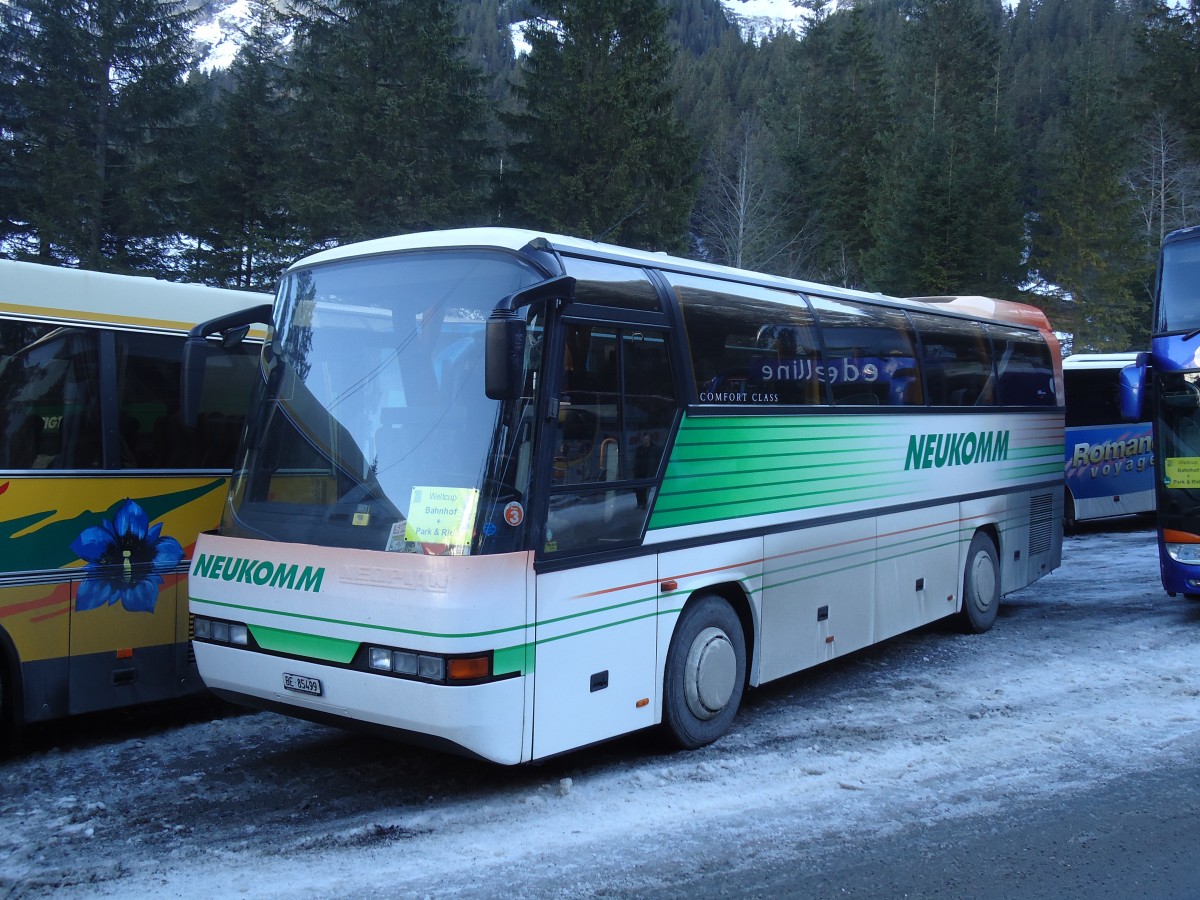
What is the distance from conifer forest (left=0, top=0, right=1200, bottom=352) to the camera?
26359 mm

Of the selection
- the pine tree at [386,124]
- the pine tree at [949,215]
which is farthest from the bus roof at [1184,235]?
the pine tree at [949,215]

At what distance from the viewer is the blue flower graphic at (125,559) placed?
22.1 ft

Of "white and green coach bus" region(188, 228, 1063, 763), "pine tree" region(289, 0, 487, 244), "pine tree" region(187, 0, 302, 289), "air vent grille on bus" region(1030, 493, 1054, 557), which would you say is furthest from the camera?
"pine tree" region(187, 0, 302, 289)

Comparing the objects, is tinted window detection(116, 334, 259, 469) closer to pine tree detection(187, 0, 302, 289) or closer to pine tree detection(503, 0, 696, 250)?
pine tree detection(503, 0, 696, 250)

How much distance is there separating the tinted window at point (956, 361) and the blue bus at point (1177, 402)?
4.69ft

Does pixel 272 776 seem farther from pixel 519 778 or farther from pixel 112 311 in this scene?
pixel 112 311

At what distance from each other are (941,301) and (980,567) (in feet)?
11.2

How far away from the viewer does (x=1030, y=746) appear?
22.6 ft

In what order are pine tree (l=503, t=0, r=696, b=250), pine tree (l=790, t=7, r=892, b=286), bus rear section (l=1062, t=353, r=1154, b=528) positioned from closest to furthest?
bus rear section (l=1062, t=353, r=1154, b=528), pine tree (l=503, t=0, r=696, b=250), pine tree (l=790, t=7, r=892, b=286)

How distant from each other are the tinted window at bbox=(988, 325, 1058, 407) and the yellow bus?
815 centimetres

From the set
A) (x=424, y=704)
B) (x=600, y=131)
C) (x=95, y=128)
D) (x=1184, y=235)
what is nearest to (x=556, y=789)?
(x=424, y=704)

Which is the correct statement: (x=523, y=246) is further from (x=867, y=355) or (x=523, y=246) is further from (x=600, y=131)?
(x=600, y=131)

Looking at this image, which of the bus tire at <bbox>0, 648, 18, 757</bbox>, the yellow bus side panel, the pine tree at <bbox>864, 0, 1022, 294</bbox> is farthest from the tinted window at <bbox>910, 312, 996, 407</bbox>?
the pine tree at <bbox>864, 0, 1022, 294</bbox>

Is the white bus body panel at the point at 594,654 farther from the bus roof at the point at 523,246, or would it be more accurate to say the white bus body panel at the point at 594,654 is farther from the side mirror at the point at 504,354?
the bus roof at the point at 523,246
